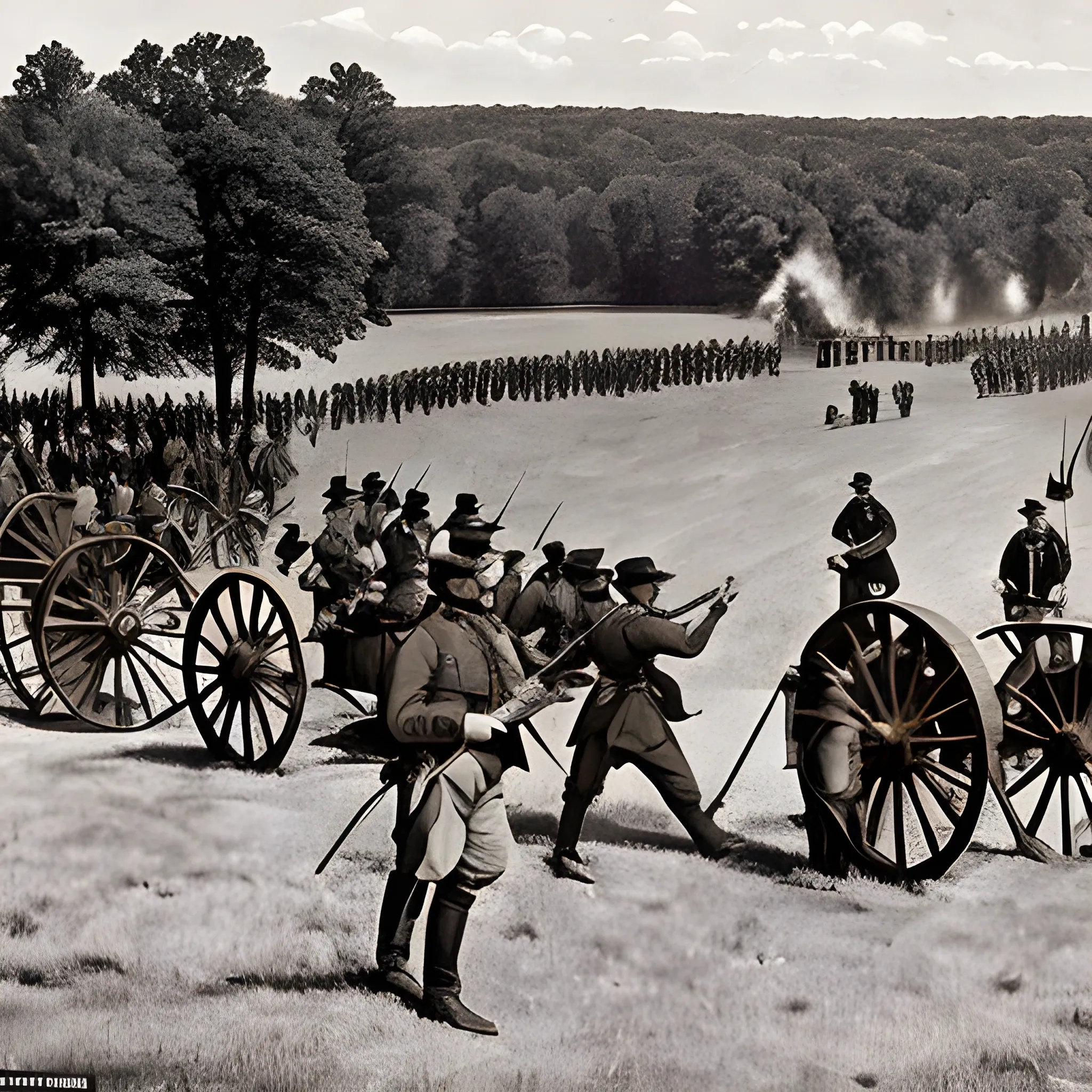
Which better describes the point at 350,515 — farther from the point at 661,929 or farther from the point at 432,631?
the point at 661,929

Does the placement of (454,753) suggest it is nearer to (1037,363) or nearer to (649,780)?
(649,780)

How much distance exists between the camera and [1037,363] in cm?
620

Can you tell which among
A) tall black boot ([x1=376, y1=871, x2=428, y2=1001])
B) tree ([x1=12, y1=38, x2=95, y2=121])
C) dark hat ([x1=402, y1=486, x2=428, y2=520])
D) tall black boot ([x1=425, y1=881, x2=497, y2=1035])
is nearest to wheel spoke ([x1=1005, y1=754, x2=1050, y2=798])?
tall black boot ([x1=425, y1=881, x2=497, y2=1035])

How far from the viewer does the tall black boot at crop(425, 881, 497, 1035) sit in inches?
228

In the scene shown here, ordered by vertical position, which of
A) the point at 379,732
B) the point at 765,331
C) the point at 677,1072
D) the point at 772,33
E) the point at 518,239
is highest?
the point at 772,33

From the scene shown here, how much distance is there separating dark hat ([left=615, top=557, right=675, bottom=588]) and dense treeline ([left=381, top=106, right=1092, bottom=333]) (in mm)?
1378

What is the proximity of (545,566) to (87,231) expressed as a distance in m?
3.00

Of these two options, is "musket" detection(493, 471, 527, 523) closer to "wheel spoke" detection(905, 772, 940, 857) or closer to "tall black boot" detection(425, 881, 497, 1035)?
"tall black boot" detection(425, 881, 497, 1035)

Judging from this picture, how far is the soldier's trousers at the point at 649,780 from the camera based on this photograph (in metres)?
5.95

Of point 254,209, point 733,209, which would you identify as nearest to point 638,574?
point 733,209

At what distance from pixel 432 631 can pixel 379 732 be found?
0.71 metres

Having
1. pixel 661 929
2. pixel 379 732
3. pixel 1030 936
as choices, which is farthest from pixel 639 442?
pixel 1030 936

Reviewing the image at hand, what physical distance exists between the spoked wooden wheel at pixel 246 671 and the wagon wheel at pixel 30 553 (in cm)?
101

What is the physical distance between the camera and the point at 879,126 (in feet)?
21.4
